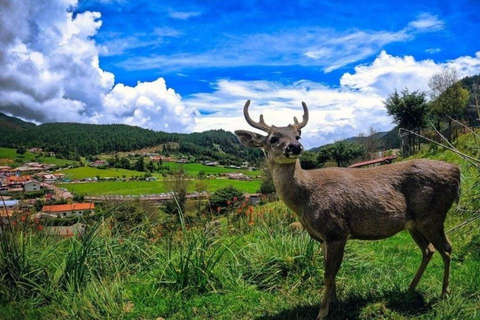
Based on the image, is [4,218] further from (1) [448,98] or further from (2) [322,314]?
(1) [448,98]

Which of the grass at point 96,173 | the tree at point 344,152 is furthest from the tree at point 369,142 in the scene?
the grass at point 96,173

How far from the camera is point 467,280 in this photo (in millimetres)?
5785

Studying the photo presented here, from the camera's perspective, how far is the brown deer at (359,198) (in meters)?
4.90

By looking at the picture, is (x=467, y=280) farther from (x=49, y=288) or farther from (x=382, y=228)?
(x=49, y=288)

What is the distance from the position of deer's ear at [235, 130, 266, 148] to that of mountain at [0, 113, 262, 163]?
94.0 ft

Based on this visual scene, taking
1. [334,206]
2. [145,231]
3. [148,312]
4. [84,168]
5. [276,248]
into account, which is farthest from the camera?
[84,168]

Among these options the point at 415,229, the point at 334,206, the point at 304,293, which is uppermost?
the point at 334,206

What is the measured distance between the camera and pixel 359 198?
506 centimetres

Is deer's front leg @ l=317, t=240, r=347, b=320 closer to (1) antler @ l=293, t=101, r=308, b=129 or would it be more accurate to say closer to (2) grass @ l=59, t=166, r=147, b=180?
(1) antler @ l=293, t=101, r=308, b=129

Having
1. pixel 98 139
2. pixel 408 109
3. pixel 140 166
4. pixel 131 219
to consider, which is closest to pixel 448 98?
pixel 408 109

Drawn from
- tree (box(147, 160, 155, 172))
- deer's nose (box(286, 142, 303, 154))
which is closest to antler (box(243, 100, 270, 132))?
deer's nose (box(286, 142, 303, 154))

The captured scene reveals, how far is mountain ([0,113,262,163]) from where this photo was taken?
193ft

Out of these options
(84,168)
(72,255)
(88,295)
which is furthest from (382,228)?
(84,168)

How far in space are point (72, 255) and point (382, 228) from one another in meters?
5.03
